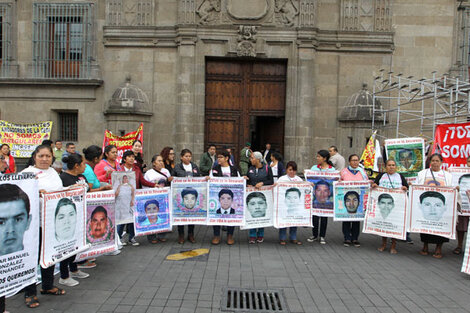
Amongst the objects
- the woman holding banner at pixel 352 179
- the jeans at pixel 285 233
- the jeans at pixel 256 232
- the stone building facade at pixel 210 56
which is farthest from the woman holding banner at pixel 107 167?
the stone building facade at pixel 210 56

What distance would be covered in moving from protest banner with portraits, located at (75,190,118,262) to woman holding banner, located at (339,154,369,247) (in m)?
4.71

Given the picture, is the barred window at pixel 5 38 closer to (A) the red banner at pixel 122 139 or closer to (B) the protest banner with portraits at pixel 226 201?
(A) the red banner at pixel 122 139

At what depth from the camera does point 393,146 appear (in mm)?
9195

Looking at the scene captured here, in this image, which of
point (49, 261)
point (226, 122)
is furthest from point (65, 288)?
point (226, 122)

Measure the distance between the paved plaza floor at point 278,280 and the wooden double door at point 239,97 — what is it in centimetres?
657

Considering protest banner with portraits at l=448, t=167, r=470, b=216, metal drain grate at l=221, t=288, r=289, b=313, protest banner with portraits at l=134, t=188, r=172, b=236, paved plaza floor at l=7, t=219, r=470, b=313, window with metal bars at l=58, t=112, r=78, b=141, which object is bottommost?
metal drain grate at l=221, t=288, r=289, b=313

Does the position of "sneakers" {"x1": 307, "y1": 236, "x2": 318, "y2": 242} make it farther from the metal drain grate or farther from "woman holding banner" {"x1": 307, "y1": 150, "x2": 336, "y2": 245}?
the metal drain grate

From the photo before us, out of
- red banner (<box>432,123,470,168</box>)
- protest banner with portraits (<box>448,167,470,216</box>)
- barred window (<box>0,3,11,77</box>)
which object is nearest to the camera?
protest banner with portraits (<box>448,167,470,216</box>)

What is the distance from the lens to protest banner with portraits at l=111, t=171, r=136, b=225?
6.95m

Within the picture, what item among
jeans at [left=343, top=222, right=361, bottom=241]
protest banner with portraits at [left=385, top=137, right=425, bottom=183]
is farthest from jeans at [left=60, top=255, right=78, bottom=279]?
protest banner with portraits at [left=385, top=137, right=425, bottom=183]

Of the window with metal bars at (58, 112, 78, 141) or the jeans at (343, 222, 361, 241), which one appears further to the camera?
the window with metal bars at (58, 112, 78, 141)

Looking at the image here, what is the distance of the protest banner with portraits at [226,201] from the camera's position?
766 centimetres

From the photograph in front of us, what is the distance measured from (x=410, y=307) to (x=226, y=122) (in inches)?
393

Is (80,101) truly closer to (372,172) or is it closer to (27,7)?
(27,7)
